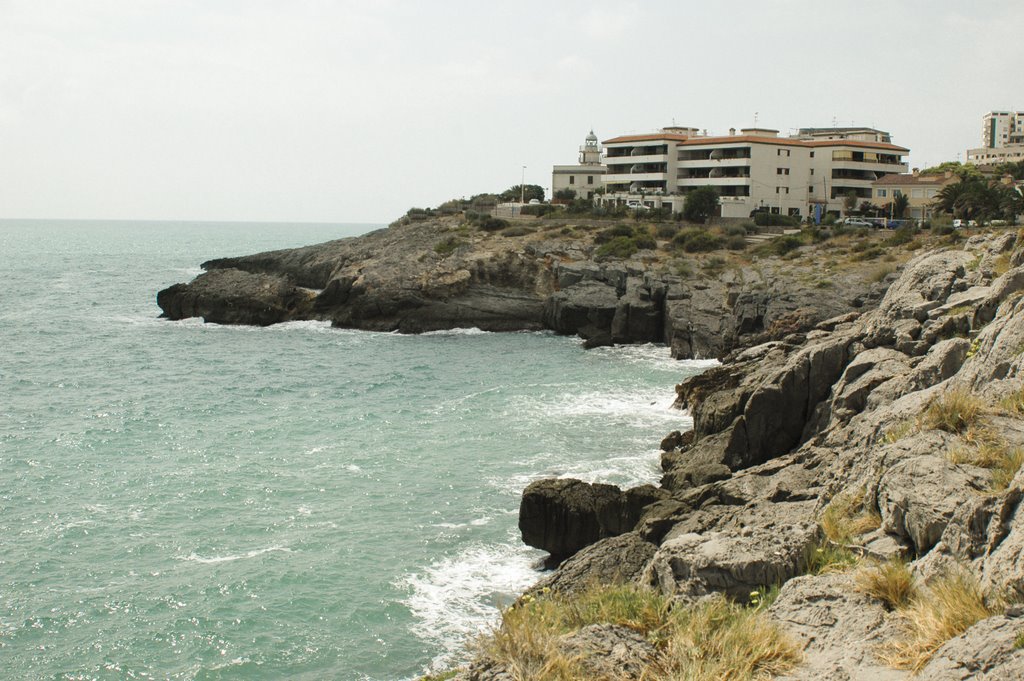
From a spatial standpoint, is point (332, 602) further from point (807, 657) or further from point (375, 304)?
point (375, 304)

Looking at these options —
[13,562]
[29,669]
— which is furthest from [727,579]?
[13,562]

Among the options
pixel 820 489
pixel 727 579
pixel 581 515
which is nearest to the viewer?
pixel 727 579

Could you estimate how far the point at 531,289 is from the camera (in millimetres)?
58781

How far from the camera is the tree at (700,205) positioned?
74.5 m

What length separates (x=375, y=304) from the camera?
2266 inches

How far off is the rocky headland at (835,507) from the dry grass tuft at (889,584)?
0.02 metres

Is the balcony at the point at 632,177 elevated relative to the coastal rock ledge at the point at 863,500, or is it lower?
elevated

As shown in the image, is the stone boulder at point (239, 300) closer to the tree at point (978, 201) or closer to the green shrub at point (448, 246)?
the green shrub at point (448, 246)

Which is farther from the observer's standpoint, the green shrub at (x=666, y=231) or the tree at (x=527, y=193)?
the tree at (x=527, y=193)

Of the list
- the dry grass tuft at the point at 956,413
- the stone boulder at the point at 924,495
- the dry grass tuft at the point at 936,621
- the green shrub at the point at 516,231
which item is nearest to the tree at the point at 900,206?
Result: the green shrub at the point at 516,231

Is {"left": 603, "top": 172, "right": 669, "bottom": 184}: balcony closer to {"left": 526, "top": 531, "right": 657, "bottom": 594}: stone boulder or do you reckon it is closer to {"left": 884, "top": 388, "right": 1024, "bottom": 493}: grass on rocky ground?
{"left": 526, "top": 531, "right": 657, "bottom": 594}: stone boulder

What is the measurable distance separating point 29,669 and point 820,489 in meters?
13.3

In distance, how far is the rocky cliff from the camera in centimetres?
4681

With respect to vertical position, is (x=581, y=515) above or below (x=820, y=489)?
below
